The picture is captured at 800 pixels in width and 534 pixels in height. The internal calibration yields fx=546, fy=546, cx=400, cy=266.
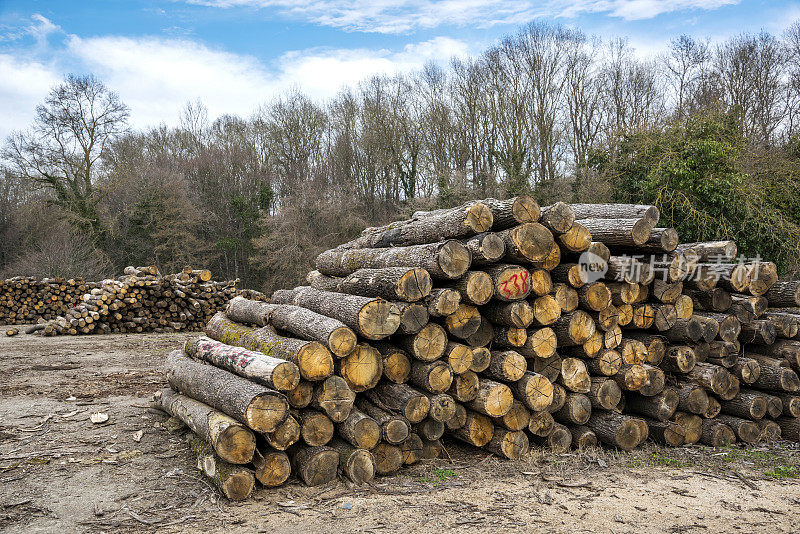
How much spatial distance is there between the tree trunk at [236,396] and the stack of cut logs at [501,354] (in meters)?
0.02

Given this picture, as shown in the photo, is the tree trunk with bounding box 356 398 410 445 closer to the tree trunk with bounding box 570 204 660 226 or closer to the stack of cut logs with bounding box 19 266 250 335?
the tree trunk with bounding box 570 204 660 226

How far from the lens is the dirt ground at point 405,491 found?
397 cm

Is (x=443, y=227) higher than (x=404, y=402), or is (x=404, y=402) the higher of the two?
(x=443, y=227)

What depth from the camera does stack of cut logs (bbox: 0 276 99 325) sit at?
55.8 feet

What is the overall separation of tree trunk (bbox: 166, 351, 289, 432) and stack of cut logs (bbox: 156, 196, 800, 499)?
2 cm

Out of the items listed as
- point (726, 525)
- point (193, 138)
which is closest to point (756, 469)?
point (726, 525)

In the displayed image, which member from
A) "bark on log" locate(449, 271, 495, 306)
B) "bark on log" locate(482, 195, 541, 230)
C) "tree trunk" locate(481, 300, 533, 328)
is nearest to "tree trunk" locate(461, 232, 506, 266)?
"bark on log" locate(449, 271, 495, 306)

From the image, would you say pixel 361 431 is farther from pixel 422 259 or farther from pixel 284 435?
pixel 422 259

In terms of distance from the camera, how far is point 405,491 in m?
4.56

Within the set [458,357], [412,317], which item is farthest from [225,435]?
[458,357]

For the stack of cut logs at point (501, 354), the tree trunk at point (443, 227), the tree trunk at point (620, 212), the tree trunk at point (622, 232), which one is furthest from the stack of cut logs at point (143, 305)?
the tree trunk at point (622, 232)

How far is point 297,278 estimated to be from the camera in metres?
23.9

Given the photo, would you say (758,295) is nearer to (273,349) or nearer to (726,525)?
(726,525)

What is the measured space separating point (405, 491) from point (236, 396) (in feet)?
5.32
